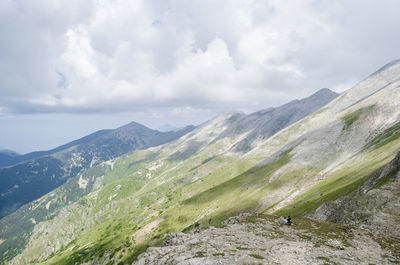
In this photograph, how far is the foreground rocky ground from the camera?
73.8 feet

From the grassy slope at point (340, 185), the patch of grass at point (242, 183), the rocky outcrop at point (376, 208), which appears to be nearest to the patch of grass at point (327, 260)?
the rocky outcrop at point (376, 208)

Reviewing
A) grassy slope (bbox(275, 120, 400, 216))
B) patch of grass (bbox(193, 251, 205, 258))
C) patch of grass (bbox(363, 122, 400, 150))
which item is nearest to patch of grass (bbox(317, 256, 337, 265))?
patch of grass (bbox(193, 251, 205, 258))

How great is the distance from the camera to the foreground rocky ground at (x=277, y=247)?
73.8 ft

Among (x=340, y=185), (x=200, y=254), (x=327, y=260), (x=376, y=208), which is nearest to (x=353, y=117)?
→ (x=340, y=185)

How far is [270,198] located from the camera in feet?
292

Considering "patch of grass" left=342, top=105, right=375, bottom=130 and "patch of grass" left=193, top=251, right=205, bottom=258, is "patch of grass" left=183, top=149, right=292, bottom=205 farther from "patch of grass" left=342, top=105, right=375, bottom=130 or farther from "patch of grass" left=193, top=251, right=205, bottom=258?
"patch of grass" left=193, top=251, right=205, bottom=258

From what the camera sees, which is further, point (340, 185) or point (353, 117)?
point (353, 117)

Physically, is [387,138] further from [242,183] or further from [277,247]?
[277,247]

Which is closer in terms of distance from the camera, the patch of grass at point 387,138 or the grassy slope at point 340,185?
the grassy slope at point 340,185

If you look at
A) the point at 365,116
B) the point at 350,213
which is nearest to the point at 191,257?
the point at 350,213

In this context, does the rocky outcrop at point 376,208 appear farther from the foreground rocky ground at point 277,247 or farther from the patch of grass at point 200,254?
the patch of grass at point 200,254

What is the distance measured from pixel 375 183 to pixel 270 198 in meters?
49.1

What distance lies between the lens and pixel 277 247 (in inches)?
1037

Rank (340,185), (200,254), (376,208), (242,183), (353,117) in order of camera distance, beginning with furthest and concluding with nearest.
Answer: (353,117) → (242,183) → (340,185) → (376,208) → (200,254)
